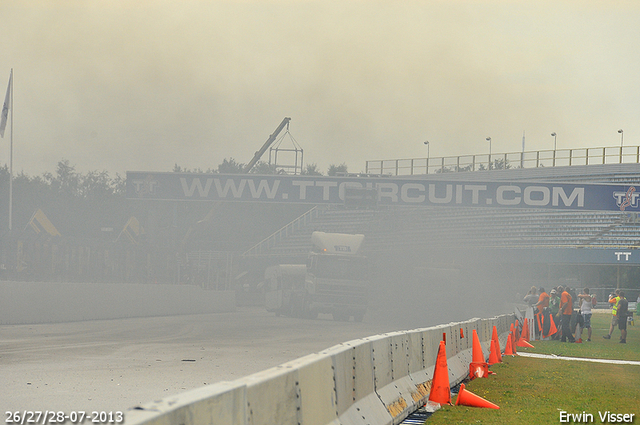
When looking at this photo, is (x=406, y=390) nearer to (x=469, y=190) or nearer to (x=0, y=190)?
(x=469, y=190)

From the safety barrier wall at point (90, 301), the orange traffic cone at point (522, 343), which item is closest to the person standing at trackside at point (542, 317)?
the orange traffic cone at point (522, 343)

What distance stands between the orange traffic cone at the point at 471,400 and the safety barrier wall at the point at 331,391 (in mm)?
477

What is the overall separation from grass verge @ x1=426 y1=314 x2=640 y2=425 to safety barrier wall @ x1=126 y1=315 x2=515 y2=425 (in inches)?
24.2

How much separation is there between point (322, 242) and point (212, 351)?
17.5 metres

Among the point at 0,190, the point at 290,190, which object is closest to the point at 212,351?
the point at 290,190

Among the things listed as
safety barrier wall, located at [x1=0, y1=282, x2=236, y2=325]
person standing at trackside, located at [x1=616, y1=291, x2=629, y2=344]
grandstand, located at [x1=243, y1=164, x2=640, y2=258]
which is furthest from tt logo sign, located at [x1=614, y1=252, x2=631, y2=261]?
person standing at trackside, located at [x1=616, y1=291, x2=629, y2=344]

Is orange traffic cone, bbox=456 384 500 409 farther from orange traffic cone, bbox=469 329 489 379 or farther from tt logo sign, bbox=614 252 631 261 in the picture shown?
tt logo sign, bbox=614 252 631 261

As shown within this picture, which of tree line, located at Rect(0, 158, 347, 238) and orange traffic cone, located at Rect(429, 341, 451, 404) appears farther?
tree line, located at Rect(0, 158, 347, 238)

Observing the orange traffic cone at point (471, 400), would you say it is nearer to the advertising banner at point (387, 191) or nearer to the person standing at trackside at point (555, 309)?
Answer: the person standing at trackside at point (555, 309)

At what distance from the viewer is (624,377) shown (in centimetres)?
1413

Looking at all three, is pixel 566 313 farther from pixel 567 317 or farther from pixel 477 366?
pixel 477 366

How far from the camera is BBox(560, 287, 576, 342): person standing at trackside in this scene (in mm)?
22500

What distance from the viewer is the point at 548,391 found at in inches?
460

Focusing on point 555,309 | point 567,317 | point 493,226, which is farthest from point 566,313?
point 493,226
